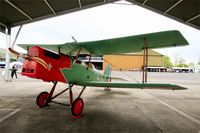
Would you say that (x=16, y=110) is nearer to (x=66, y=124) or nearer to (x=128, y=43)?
(x=66, y=124)

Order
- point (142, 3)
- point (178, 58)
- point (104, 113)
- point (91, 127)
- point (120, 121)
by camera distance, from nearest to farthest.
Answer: point (91, 127), point (120, 121), point (104, 113), point (142, 3), point (178, 58)

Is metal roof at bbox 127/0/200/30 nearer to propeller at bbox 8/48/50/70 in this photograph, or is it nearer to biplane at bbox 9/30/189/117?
biplane at bbox 9/30/189/117

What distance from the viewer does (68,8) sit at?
29.5ft

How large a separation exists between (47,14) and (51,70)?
6.31 metres

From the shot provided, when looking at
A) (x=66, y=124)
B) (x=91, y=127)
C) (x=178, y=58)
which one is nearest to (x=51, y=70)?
(x=66, y=124)

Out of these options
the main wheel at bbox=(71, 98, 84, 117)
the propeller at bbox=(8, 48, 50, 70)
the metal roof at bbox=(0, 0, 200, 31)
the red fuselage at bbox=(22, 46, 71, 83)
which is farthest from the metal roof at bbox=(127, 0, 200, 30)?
the propeller at bbox=(8, 48, 50, 70)

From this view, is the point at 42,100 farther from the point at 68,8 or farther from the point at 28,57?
the point at 68,8

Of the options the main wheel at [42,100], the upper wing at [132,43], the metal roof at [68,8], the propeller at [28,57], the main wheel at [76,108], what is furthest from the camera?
the metal roof at [68,8]

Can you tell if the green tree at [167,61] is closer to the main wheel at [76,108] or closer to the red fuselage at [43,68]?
the main wheel at [76,108]

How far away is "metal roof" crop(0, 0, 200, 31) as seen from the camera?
7.76 meters

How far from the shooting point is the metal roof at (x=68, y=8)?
25.5 ft

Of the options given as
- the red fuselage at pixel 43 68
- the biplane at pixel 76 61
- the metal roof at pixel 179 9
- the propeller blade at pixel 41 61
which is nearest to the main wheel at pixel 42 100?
the biplane at pixel 76 61

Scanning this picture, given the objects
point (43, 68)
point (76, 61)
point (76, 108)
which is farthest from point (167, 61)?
point (43, 68)

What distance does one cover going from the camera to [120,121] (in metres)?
4.11
